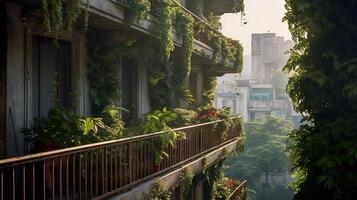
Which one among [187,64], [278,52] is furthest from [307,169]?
[278,52]

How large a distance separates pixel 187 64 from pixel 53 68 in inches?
235

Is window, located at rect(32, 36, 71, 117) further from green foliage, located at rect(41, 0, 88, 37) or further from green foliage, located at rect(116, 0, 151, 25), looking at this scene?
green foliage, located at rect(116, 0, 151, 25)

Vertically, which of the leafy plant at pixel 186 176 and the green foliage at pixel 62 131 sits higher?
the green foliage at pixel 62 131

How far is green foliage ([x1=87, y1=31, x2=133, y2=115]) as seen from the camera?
10820mm

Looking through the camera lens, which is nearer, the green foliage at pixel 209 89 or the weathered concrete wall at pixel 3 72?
the weathered concrete wall at pixel 3 72

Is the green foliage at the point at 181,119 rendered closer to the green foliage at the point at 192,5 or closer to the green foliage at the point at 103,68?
the green foliage at the point at 103,68

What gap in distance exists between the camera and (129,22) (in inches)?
401

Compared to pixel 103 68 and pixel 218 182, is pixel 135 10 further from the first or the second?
pixel 218 182

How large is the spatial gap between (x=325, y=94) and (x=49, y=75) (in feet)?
17.5

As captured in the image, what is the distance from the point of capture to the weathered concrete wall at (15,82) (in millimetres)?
8016

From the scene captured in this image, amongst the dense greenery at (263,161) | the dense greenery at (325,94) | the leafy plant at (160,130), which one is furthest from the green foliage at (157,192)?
the dense greenery at (263,161)

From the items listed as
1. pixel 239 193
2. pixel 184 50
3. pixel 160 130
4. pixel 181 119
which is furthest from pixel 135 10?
pixel 239 193

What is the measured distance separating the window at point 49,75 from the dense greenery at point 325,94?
4.62 m

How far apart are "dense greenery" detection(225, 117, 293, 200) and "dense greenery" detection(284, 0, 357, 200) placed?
1607 inches
